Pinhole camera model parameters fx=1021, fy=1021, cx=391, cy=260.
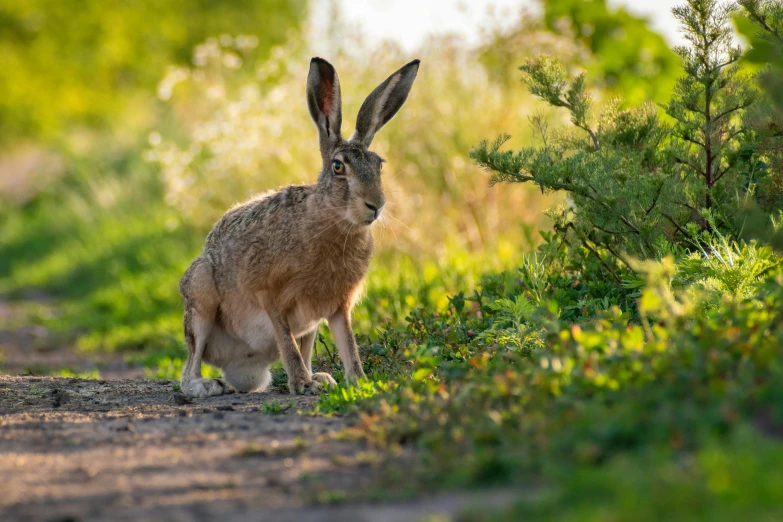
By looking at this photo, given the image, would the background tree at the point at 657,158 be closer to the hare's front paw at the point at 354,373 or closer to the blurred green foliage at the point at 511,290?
the blurred green foliage at the point at 511,290

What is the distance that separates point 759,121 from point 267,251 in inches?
122

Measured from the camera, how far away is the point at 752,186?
20.1 feet

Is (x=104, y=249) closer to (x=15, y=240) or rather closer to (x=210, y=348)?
(x=15, y=240)

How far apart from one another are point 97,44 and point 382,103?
1111 inches

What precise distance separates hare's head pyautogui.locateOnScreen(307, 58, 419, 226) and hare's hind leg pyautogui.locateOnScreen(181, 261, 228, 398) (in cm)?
115

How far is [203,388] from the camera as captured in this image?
6.70 meters

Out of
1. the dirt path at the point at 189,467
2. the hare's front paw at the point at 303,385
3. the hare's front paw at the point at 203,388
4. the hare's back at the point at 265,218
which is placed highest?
the hare's back at the point at 265,218

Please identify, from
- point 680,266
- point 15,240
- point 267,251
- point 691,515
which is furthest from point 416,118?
point 15,240

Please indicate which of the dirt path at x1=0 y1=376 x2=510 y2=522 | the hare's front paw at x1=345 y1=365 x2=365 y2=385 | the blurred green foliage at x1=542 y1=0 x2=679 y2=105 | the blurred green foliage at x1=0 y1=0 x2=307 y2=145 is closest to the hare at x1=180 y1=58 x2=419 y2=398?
the hare's front paw at x1=345 y1=365 x2=365 y2=385

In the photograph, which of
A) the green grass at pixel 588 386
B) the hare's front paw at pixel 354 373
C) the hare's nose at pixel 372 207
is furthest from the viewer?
the hare's front paw at pixel 354 373

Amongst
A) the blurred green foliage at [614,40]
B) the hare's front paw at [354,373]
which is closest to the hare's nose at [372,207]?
the hare's front paw at [354,373]

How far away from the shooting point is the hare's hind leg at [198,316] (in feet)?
22.8

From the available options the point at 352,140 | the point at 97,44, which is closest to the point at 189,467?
the point at 352,140

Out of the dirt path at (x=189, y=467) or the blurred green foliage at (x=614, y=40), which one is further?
the blurred green foliage at (x=614, y=40)
